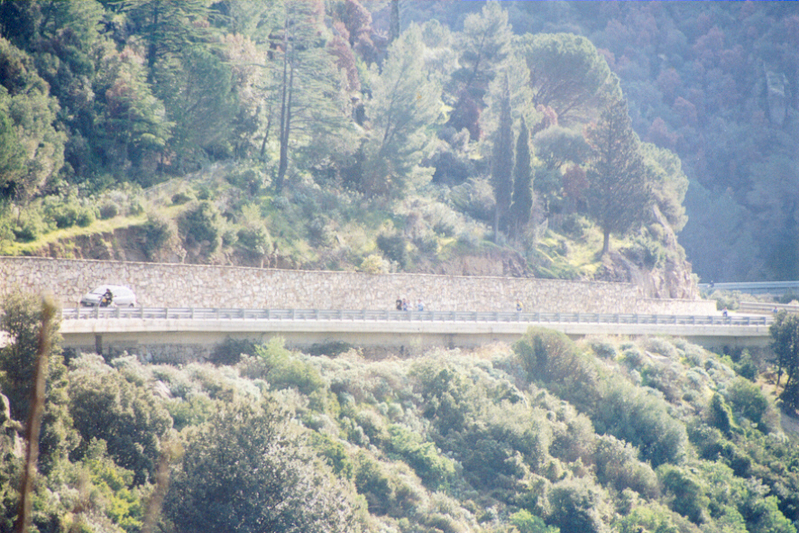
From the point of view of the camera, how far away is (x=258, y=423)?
72.6 ft

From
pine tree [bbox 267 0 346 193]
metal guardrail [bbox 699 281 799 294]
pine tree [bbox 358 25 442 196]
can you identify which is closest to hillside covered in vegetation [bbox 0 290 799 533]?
pine tree [bbox 358 25 442 196]

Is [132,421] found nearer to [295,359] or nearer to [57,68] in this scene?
[295,359]

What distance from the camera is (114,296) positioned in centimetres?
3219

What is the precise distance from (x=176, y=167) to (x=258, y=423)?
28.1m

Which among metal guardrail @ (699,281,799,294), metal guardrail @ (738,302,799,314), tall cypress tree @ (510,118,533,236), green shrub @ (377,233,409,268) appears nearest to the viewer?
green shrub @ (377,233,409,268)

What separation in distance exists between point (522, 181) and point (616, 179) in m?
11.5

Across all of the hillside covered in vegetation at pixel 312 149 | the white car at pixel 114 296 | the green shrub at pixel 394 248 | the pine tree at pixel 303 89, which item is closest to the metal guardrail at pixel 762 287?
the hillside covered in vegetation at pixel 312 149

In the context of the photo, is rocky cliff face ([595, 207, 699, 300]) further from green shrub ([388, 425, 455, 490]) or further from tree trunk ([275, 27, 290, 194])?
green shrub ([388, 425, 455, 490])

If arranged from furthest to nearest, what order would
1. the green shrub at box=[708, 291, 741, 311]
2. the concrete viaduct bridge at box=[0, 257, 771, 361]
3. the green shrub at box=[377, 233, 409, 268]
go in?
the green shrub at box=[708, 291, 741, 311] < the green shrub at box=[377, 233, 409, 268] < the concrete viaduct bridge at box=[0, 257, 771, 361]

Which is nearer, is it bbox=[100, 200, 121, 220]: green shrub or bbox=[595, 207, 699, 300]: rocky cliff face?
bbox=[100, 200, 121, 220]: green shrub

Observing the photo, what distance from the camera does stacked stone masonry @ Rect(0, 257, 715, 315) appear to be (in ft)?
104

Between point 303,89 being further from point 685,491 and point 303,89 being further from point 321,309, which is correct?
point 685,491

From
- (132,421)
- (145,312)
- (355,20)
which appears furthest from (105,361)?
(355,20)

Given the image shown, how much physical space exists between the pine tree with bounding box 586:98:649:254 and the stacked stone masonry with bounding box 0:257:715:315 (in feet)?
30.7
